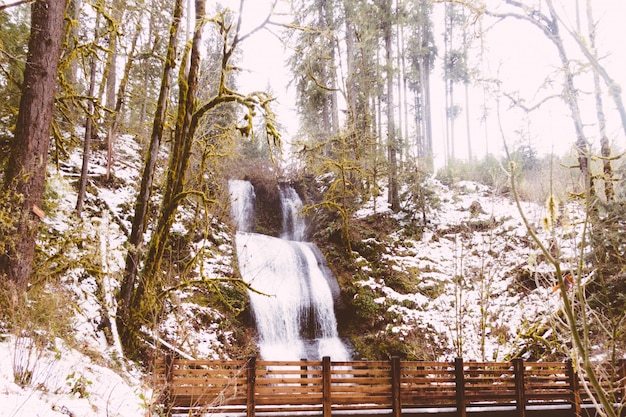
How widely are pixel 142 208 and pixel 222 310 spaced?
5.36 meters

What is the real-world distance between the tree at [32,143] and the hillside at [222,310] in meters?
0.69

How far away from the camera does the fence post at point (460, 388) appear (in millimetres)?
7711

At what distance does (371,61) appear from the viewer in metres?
22.3

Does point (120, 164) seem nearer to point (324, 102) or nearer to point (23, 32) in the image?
point (23, 32)

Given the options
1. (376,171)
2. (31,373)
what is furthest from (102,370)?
(376,171)

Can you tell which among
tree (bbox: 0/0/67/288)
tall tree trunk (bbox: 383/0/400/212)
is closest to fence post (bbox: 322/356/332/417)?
tree (bbox: 0/0/67/288)

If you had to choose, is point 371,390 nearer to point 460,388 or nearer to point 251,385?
→ point 460,388

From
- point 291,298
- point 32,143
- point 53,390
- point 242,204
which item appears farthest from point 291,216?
point 53,390

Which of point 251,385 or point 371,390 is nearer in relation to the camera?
point 251,385

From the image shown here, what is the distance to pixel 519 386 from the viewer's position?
26.8ft

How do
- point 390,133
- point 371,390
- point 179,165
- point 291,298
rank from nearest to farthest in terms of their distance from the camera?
point 371,390 → point 179,165 → point 291,298 → point 390,133

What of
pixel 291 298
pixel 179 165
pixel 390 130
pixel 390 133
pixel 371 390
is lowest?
pixel 371 390

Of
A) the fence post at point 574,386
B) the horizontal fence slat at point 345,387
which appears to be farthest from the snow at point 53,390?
the fence post at point 574,386

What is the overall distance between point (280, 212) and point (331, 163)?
6.36 meters
